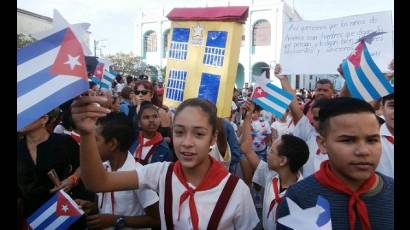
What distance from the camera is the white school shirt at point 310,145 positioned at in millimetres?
3133

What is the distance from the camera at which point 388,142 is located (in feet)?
8.51

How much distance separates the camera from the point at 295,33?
4312 mm

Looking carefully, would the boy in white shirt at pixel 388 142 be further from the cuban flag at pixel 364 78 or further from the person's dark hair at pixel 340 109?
the person's dark hair at pixel 340 109

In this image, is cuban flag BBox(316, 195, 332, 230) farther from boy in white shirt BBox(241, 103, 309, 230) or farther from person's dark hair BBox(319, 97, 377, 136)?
boy in white shirt BBox(241, 103, 309, 230)

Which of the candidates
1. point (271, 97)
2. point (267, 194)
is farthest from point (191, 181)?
point (271, 97)

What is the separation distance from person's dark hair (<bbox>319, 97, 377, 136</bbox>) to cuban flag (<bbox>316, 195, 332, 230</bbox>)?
34 centimetres

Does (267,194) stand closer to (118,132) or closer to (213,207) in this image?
(213,207)

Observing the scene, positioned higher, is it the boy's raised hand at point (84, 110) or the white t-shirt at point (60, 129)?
the boy's raised hand at point (84, 110)

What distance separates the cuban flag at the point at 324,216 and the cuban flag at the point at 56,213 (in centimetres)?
136

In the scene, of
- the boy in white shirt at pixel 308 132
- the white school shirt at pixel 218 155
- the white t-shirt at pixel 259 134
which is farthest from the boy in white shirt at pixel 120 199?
the white t-shirt at pixel 259 134

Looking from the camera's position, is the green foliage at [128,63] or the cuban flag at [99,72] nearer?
the cuban flag at [99,72]

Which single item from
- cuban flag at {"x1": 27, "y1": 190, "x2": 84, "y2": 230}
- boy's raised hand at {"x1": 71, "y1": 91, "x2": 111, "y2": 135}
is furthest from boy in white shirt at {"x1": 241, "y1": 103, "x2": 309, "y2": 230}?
boy's raised hand at {"x1": 71, "y1": 91, "x2": 111, "y2": 135}

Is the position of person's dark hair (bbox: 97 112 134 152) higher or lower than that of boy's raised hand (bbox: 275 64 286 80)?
lower

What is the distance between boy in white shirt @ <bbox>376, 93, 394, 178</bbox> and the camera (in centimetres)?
246
